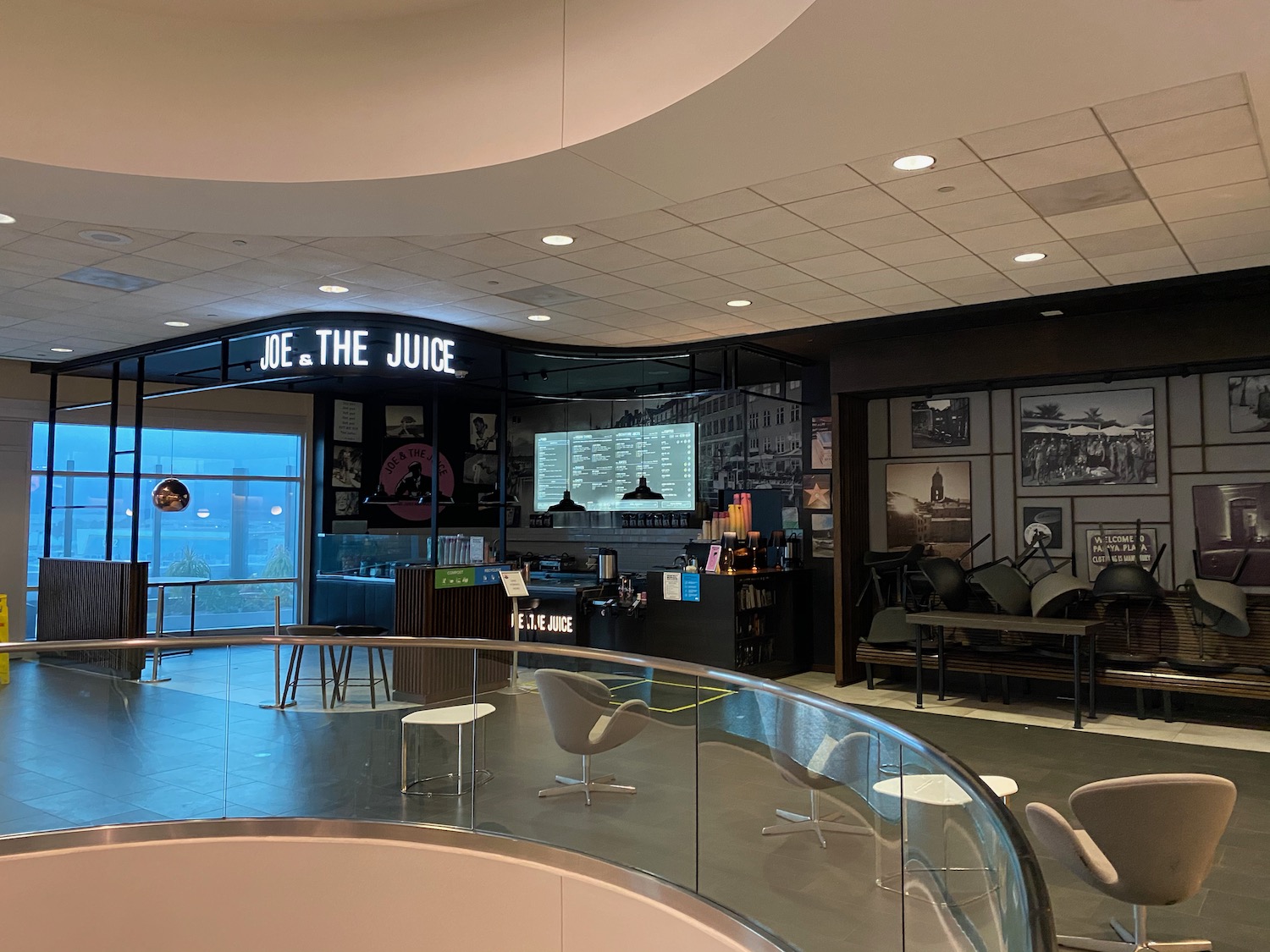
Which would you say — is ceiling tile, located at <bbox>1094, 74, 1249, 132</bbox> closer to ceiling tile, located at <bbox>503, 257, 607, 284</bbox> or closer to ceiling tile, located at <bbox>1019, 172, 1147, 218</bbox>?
ceiling tile, located at <bbox>1019, 172, 1147, 218</bbox>

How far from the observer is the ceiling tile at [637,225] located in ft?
19.0

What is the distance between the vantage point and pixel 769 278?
23.9ft

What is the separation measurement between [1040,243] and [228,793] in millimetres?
5931

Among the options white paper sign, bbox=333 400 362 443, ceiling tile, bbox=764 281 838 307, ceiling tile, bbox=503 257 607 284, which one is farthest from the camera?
white paper sign, bbox=333 400 362 443

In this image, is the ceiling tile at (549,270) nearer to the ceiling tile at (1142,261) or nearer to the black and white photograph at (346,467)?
the ceiling tile at (1142,261)

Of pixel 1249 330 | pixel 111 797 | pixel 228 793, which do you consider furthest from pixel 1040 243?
pixel 111 797

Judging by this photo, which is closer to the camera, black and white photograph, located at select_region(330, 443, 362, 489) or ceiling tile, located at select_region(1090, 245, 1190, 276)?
ceiling tile, located at select_region(1090, 245, 1190, 276)

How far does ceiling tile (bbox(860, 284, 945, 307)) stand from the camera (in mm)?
7621

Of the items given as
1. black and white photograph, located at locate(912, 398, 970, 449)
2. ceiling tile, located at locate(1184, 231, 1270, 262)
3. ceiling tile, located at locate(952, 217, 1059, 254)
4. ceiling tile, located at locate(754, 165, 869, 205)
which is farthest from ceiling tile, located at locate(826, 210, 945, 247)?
black and white photograph, located at locate(912, 398, 970, 449)

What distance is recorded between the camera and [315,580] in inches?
533

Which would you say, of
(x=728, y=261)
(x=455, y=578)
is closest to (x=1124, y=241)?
(x=728, y=261)

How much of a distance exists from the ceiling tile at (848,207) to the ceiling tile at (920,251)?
659mm

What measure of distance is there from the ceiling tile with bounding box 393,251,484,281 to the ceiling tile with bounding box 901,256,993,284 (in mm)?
3145

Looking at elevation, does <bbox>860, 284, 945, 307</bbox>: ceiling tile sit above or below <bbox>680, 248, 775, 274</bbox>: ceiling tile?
above
